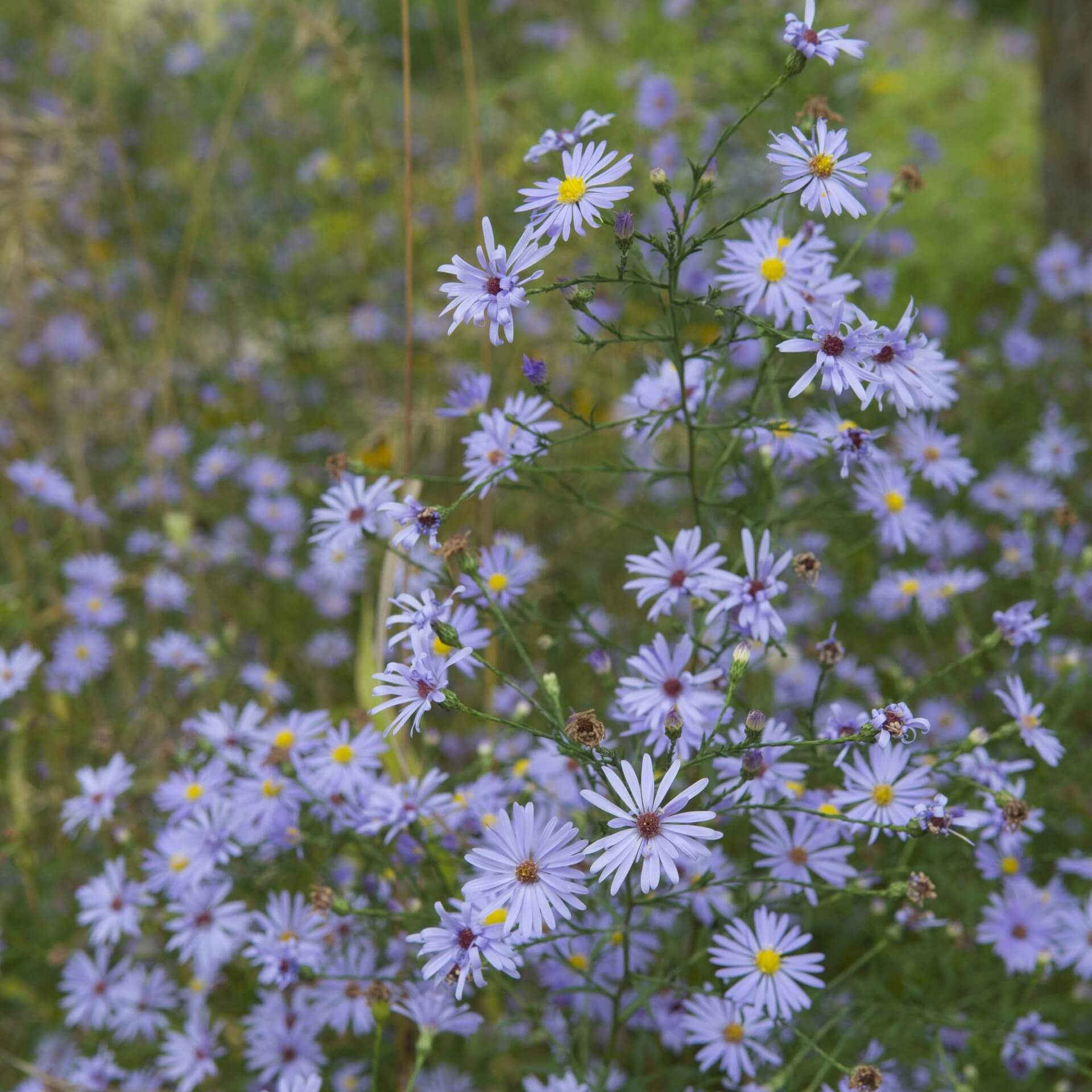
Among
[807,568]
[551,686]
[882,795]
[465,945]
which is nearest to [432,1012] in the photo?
[465,945]

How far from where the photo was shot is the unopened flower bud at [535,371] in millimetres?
1190

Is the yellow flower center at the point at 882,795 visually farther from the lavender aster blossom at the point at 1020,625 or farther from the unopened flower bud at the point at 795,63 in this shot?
the unopened flower bud at the point at 795,63

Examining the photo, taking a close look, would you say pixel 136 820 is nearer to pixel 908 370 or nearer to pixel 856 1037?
pixel 856 1037

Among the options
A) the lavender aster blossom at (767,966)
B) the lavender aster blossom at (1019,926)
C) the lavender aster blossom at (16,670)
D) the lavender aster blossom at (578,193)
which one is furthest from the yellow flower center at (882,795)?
the lavender aster blossom at (16,670)

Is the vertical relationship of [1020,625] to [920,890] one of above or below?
above

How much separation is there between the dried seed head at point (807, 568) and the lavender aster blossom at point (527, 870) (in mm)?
418

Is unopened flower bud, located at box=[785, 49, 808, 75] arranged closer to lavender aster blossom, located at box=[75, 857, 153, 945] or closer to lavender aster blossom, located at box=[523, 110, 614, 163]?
lavender aster blossom, located at box=[523, 110, 614, 163]

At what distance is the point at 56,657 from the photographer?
242 centimetres

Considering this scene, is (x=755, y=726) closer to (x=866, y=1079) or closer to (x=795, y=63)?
(x=866, y=1079)

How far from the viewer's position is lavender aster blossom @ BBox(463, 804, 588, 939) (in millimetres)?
992

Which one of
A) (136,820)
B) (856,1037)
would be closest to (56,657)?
(136,820)

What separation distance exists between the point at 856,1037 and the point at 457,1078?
606 millimetres

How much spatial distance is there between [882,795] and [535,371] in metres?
0.63

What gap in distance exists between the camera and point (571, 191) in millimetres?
1073
